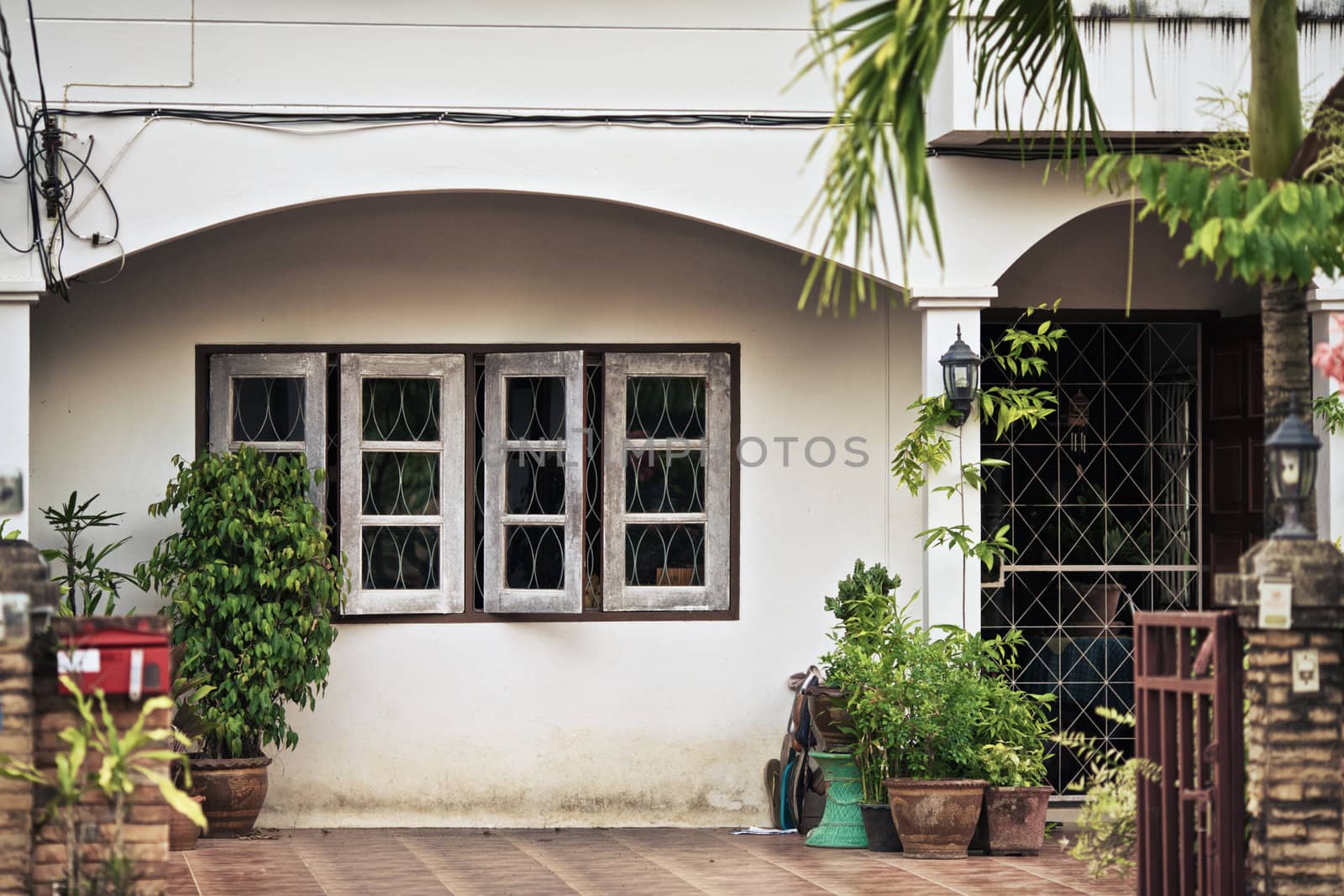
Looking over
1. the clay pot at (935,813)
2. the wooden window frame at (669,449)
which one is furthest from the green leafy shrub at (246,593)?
the clay pot at (935,813)

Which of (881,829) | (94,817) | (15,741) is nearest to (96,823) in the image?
(94,817)

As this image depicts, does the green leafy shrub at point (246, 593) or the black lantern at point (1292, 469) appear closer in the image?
the black lantern at point (1292, 469)

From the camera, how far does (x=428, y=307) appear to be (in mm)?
8859

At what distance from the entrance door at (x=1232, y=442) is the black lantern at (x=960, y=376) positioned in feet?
6.47

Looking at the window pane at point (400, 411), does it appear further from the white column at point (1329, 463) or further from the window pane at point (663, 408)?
the white column at point (1329, 463)

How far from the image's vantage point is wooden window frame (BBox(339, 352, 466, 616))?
8742mm

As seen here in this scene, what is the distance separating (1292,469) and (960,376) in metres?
3.04

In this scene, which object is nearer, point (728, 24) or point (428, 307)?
point (728, 24)

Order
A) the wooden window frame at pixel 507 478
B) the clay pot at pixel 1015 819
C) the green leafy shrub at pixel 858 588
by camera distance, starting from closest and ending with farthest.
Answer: the clay pot at pixel 1015 819 < the green leafy shrub at pixel 858 588 < the wooden window frame at pixel 507 478

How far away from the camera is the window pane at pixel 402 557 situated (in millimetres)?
8812

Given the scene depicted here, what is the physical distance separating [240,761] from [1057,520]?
185 inches

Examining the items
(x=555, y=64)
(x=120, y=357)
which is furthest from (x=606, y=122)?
(x=120, y=357)

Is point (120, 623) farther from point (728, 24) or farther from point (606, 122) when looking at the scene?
point (728, 24)

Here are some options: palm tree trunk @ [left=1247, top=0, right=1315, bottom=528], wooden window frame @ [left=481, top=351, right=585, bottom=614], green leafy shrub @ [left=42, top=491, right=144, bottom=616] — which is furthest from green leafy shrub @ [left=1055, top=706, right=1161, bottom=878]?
green leafy shrub @ [left=42, top=491, right=144, bottom=616]
